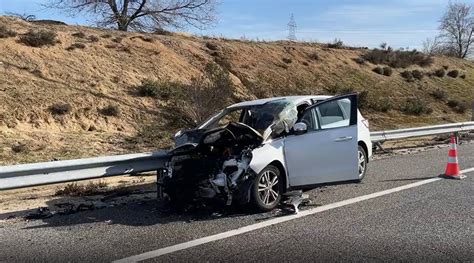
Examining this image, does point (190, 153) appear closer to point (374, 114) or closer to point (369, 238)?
point (369, 238)

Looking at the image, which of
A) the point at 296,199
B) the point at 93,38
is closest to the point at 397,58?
the point at 93,38

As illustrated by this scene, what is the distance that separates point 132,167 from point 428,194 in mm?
4702

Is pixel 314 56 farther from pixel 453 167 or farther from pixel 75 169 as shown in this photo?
pixel 75 169

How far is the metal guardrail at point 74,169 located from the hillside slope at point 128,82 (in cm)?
508

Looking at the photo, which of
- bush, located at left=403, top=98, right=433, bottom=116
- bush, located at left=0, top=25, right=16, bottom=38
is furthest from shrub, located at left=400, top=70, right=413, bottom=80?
bush, located at left=0, top=25, right=16, bottom=38

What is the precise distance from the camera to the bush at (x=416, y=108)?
28.7 m

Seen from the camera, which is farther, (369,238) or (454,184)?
(454,184)

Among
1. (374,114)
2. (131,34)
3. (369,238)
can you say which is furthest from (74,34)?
(369,238)

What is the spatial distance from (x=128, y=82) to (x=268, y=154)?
13884mm

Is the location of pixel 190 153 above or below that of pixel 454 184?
above

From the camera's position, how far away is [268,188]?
7562mm

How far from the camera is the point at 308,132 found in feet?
26.4

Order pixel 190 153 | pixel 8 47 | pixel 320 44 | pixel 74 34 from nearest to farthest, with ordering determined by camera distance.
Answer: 1. pixel 190 153
2. pixel 8 47
3. pixel 74 34
4. pixel 320 44

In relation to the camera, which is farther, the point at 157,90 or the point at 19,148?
the point at 157,90
